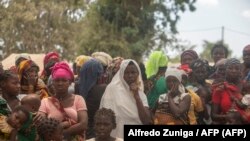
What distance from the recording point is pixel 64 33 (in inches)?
1221

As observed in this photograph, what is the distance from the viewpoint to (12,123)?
4324 mm

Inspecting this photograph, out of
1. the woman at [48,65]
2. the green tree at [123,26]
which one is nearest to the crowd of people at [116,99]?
the woman at [48,65]

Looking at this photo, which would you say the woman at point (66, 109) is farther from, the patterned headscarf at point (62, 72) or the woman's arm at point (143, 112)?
the woman's arm at point (143, 112)

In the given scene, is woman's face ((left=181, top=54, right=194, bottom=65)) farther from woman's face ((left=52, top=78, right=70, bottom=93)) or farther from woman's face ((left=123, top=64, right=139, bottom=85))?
woman's face ((left=52, top=78, right=70, bottom=93))

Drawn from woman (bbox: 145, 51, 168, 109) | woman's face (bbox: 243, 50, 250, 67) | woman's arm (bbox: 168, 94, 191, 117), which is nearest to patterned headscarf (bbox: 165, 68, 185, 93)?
woman's arm (bbox: 168, 94, 191, 117)

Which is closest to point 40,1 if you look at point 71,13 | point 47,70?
point 71,13

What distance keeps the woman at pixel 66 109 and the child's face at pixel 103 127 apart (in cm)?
13

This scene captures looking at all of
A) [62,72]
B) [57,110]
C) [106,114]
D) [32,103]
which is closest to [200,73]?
[106,114]

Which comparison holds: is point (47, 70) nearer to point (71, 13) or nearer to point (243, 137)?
point (243, 137)

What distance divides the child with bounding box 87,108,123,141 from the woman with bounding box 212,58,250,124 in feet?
3.83

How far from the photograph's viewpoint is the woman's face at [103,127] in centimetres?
473

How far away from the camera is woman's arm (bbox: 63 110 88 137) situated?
4688 mm

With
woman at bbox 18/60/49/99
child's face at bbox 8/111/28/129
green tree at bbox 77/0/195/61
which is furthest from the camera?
green tree at bbox 77/0/195/61

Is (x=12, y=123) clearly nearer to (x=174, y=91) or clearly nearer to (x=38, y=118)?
(x=38, y=118)
